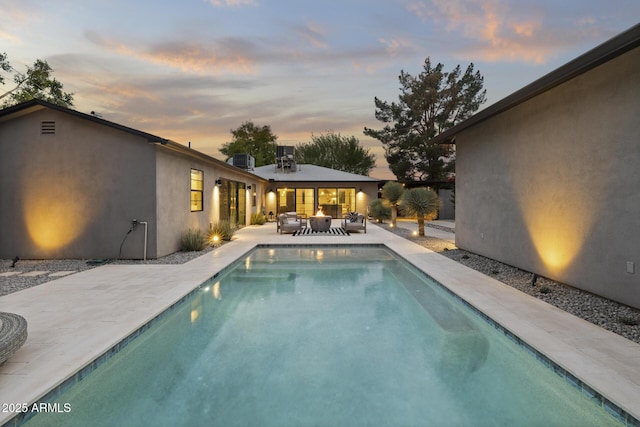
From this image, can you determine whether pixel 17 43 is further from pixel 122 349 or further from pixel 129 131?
pixel 122 349

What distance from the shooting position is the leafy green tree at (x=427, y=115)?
27516mm

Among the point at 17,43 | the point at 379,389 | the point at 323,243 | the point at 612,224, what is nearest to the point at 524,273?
the point at 612,224

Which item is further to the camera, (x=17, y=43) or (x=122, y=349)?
(x=17, y=43)

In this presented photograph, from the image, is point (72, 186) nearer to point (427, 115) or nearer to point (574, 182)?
point (574, 182)

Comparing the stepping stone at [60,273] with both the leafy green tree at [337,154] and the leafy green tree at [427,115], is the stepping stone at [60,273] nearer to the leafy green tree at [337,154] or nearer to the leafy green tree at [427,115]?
the leafy green tree at [427,115]

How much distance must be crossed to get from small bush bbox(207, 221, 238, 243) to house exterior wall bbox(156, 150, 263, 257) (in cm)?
20

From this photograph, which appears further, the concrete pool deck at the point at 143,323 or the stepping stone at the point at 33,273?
the stepping stone at the point at 33,273

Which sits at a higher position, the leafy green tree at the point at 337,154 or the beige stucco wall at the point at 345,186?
the leafy green tree at the point at 337,154

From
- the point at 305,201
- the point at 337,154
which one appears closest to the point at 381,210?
the point at 305,201

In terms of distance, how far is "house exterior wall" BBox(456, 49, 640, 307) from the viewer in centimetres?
416

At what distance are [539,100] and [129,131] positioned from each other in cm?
822

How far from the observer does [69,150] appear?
313 inches

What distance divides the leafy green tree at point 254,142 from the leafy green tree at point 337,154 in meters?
4.14

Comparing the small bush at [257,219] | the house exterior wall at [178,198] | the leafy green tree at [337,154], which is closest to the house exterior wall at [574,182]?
the house exterior wall at [178,198]
